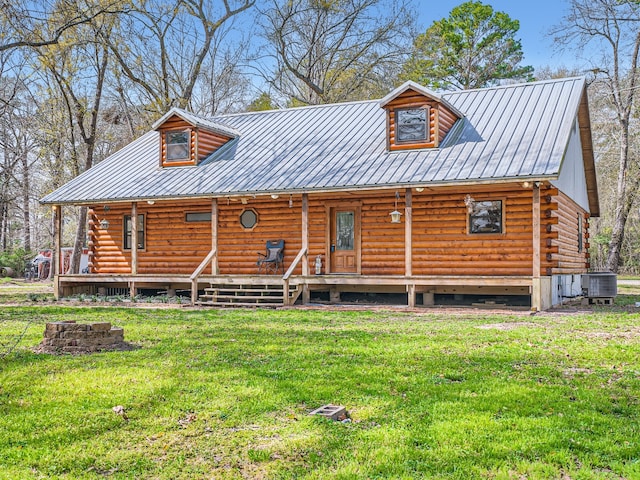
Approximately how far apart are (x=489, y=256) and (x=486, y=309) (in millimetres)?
1460

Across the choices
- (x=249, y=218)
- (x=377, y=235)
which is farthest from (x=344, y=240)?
(x=249, y=218)

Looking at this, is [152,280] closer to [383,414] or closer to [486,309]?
[486,309]

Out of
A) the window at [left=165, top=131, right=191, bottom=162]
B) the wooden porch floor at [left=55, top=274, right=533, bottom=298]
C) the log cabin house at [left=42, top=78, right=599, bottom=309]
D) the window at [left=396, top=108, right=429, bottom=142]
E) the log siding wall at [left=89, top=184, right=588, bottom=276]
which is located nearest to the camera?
the wooden porch floor at [left=55, top=274, right=533, bottom=298]

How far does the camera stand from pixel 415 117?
58.9 ft

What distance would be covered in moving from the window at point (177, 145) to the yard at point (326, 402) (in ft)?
37.5

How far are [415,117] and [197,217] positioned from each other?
277 inches

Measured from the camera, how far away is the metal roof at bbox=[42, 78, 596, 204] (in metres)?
15.9

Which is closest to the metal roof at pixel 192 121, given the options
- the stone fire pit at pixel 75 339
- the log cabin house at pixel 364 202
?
the log cabin house at pixel 364 202

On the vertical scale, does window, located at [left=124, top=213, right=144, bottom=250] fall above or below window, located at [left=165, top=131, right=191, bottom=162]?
below

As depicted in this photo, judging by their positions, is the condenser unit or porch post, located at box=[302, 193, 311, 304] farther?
the condenser unit

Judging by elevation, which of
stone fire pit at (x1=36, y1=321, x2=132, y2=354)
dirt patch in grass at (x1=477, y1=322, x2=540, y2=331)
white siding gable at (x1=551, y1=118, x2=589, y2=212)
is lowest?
dirt patch in grass at (x1=477, y1=322, x2=540, y2=331)

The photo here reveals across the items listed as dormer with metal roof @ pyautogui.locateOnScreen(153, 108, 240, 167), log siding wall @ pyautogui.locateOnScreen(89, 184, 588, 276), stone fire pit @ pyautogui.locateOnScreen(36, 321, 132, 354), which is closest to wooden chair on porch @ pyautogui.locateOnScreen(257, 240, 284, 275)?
log siding wall @ pyautogui.locateOnScreen(89, 184, 588, 276)

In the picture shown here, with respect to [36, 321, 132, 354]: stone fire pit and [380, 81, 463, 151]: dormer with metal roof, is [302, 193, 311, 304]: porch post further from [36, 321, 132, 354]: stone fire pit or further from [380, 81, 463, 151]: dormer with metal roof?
[36, 321, 132, 354]: stone fire pit

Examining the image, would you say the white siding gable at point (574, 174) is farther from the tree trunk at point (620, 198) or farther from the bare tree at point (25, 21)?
the bare tree at point (25, 21)
